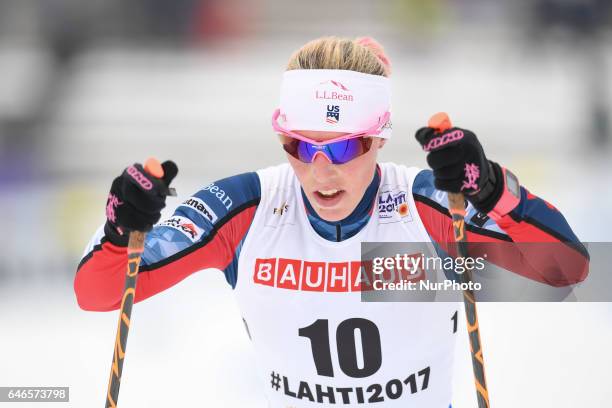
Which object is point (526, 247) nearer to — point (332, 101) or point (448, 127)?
point (448, 127)

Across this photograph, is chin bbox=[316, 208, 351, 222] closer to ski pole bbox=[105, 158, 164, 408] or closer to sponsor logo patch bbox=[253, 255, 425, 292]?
sponsor logo patch bbox=[253, 255, 425, 292]

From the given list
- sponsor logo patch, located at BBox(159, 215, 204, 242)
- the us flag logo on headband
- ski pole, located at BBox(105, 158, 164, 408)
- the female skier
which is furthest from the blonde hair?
ski pole, located at BBox(105, 158, 164, 408)

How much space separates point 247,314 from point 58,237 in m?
2.41

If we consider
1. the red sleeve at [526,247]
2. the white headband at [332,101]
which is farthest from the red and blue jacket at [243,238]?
the white headband at [332,101]

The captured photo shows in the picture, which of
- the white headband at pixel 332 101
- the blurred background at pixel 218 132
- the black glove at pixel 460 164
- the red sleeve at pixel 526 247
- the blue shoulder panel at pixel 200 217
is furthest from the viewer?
Answer: the blurred background at pixel 218 132

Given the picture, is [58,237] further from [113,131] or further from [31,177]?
[113,131]

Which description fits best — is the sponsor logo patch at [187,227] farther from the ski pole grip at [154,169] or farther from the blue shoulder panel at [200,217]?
the ski pole grip at [154,169]

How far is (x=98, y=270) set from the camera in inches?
83.6

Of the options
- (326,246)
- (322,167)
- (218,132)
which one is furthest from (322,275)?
(218,132)

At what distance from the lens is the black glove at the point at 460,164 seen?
183cm

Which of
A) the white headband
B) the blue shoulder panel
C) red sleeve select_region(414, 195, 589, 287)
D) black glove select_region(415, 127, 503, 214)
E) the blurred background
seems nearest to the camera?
black glove select_region(415, 127, 503, 214)

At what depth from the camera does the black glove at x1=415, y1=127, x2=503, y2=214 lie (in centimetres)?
183

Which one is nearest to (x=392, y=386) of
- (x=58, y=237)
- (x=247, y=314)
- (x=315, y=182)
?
(x=247, y=314)

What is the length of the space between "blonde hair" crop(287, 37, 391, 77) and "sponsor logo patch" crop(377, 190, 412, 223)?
1.08 feet
